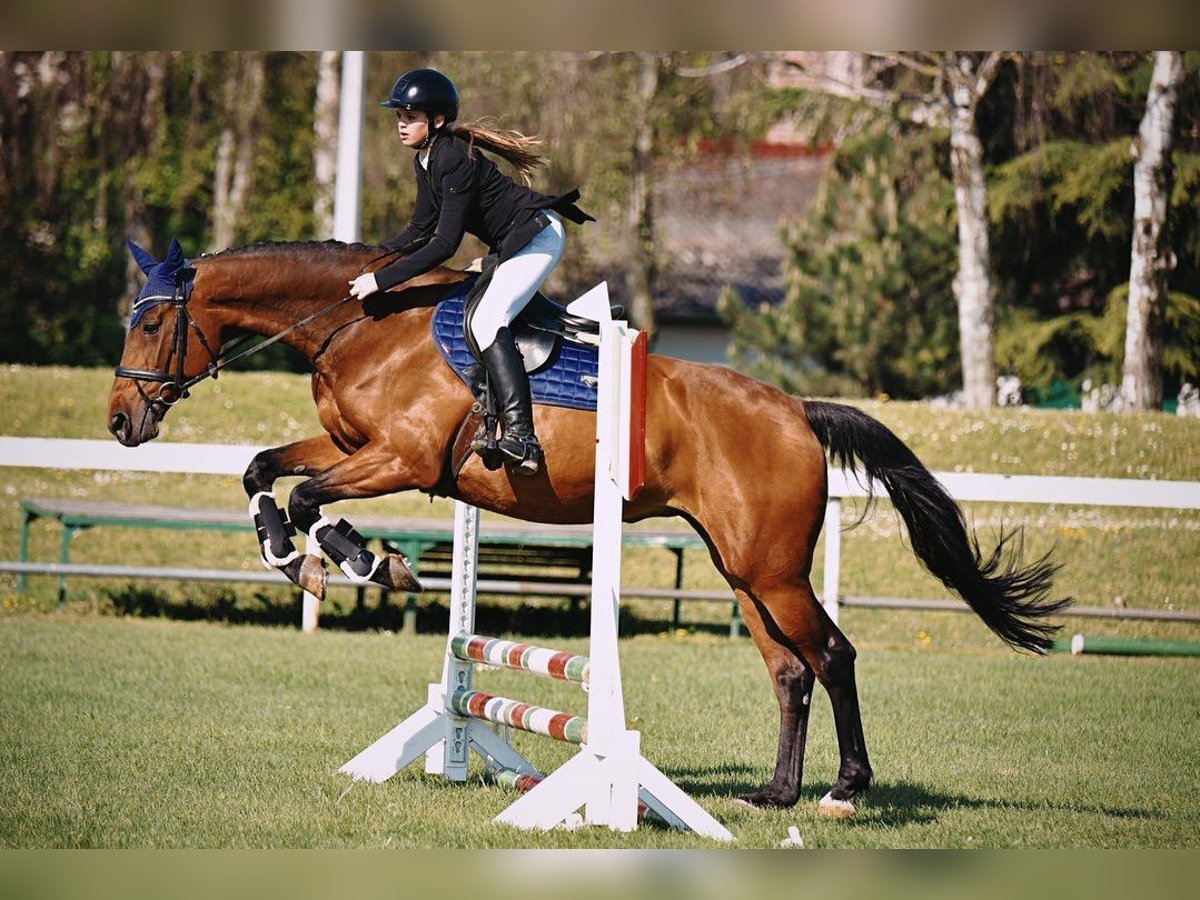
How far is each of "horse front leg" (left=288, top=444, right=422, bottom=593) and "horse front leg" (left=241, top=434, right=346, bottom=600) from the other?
0.09m

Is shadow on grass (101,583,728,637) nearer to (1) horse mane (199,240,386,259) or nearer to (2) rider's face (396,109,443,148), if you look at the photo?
(1) horse mane (199,240,386,259)

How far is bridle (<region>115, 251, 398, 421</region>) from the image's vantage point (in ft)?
20.2

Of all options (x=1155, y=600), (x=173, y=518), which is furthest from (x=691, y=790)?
(x=1155, y=600)

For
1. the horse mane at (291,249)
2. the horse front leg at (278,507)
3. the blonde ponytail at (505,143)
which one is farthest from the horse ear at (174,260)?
the blonde ponytail at (505,143)

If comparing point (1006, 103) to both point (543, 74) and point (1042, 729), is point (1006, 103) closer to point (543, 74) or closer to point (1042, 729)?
point (543, 74)

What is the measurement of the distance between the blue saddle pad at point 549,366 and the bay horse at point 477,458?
66 mm

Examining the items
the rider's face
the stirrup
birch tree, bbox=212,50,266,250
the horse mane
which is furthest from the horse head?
birch tree, bbox=212,50,266,250

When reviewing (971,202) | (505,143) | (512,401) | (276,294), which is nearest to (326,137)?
(971,202)

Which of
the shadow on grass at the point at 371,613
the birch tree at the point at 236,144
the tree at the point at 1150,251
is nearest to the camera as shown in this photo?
the shadow on grass at the point at 371,613

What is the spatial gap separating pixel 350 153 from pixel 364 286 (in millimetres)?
8068

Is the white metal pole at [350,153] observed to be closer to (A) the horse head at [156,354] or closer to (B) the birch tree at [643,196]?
(A) the horse head at [156,354]

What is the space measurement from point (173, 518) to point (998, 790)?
26.2 ft

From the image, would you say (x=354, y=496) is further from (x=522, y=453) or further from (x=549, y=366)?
(x=549, y=366)

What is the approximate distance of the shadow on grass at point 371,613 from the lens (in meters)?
12.4
